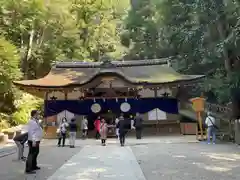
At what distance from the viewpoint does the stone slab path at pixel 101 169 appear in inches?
282

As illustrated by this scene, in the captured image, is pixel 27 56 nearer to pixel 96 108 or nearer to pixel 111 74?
pixel 96 108

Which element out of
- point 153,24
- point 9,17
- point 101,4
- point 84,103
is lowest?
point 84,103

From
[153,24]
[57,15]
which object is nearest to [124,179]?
[57,15]

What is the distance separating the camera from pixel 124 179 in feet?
22.4

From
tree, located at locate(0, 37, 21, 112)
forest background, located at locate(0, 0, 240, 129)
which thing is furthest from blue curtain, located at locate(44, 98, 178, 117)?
tree, located at locate(0, 37, 21, 112)

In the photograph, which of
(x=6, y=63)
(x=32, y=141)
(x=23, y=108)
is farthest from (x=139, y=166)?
(x=23, y=108)

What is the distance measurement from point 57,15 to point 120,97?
1041 cm

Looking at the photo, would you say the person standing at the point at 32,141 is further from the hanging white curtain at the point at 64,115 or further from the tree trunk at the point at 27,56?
the tree trunk at the point at 27,56

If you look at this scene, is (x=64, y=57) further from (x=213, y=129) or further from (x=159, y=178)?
(x=159, y=178)

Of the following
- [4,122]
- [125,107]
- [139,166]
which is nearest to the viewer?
[139,166]

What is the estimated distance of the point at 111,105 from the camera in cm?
1997

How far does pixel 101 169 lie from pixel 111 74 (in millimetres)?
11502

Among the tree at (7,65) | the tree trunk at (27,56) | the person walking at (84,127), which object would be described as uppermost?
the tree trunk at (27,56)

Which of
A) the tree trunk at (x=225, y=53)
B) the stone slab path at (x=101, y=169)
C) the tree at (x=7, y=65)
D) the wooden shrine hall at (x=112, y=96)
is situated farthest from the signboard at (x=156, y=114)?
the stone slab path at (x=101, y=169)
